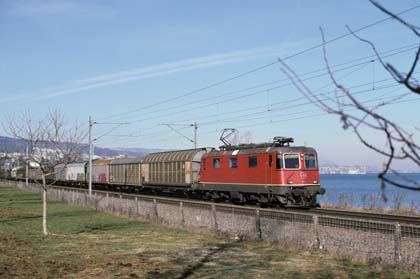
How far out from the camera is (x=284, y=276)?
10.1 m

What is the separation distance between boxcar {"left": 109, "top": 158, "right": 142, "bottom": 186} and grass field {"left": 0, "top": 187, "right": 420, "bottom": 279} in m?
27.9

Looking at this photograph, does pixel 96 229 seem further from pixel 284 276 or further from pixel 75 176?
pixel 75 176

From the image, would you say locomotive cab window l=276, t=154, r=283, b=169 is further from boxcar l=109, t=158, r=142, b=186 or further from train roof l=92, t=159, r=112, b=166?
train roof l=92, t=159, r=112, b=166

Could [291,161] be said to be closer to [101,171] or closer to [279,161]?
[279,161]

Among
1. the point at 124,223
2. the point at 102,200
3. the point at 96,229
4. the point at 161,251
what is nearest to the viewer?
the point at 161,251

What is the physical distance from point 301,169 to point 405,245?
50.2 ft

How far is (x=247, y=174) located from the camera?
2705cm

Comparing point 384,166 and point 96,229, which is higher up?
point 384,166

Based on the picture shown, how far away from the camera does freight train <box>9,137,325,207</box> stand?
25062 mm

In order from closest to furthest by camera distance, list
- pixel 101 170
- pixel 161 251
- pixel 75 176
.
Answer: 1. pixel 161 251
2. pixel 101 170
3. pixel 75 176

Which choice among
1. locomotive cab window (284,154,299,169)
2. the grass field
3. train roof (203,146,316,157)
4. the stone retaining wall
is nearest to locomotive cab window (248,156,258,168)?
train roof (203,146,316,157)

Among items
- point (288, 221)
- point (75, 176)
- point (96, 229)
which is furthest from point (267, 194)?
point (75, 176)

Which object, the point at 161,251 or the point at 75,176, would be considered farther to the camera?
the point at 75,176

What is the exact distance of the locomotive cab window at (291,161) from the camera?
2525 centimetres
